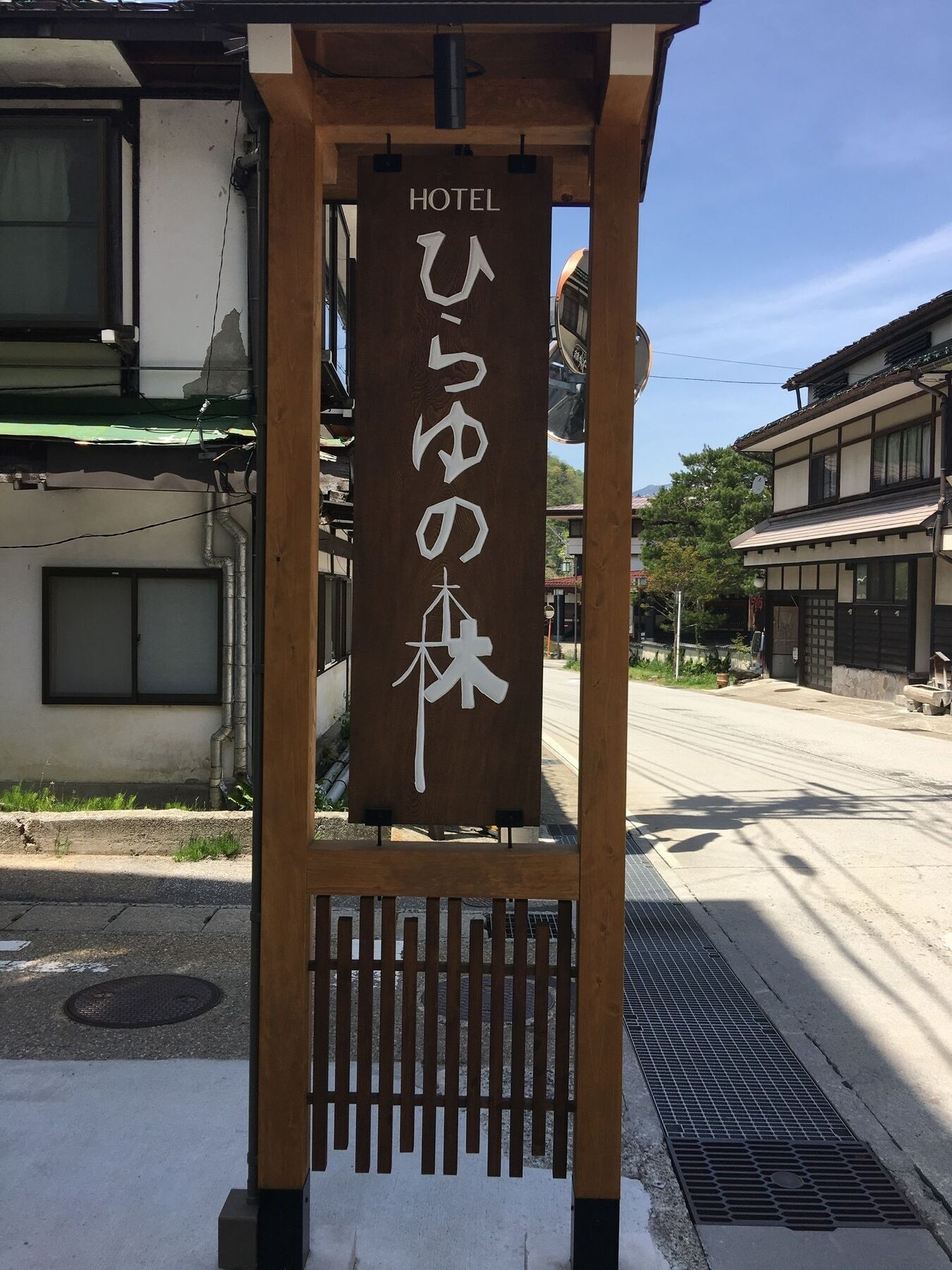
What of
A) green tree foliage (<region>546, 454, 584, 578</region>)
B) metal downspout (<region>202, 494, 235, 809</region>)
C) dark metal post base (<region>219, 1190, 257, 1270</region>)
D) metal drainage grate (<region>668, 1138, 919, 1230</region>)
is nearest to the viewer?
dark metal post base (<region>219, 1190, 257, 1270</region>)

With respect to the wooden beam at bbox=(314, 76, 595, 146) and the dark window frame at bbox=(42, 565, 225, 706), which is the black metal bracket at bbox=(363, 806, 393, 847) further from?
the dark window frame at bbox=(42, 565, 225, 706)

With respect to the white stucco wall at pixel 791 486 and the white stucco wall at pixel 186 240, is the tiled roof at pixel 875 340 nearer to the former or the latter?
the white stucco wall at pixel 791 486

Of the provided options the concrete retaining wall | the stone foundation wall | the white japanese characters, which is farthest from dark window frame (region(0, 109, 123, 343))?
the stone foundation wall

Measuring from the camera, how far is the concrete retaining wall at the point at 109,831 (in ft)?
28.3

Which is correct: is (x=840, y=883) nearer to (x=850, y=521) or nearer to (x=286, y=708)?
(x=286, y=708)

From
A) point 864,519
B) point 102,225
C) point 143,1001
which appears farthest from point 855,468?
point 143,1001

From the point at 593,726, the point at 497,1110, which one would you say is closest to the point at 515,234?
the point at 593,726

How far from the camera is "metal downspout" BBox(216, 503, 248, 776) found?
9445mm

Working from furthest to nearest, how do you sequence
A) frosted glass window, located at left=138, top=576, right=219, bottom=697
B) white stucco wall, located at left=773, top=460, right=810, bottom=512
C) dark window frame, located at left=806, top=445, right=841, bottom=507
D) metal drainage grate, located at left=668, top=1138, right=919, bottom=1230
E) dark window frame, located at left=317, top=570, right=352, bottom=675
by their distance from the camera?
white stucco wall, located at left=773, top=460, right=810, bottom=512, dark window frame, located at left=806, top=445, right=841, bottom=507, dark window frame, located at left=317, top=570, right=352, bottom=675, frosted glass window, located at left=138, top=576, right=219, bottom=697, metal drainage grate, located at left=668, top=1138, right=919, bottom=1230

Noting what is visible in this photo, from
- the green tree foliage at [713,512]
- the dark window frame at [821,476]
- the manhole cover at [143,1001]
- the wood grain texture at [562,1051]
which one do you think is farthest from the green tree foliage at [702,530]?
the wood grain texture at [562,1051]

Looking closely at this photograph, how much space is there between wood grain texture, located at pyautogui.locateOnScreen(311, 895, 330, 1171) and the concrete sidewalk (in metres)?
0.36

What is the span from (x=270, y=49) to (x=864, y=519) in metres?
24.1

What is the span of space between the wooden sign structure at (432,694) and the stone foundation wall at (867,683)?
22.5 m

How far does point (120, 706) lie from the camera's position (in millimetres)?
9625
